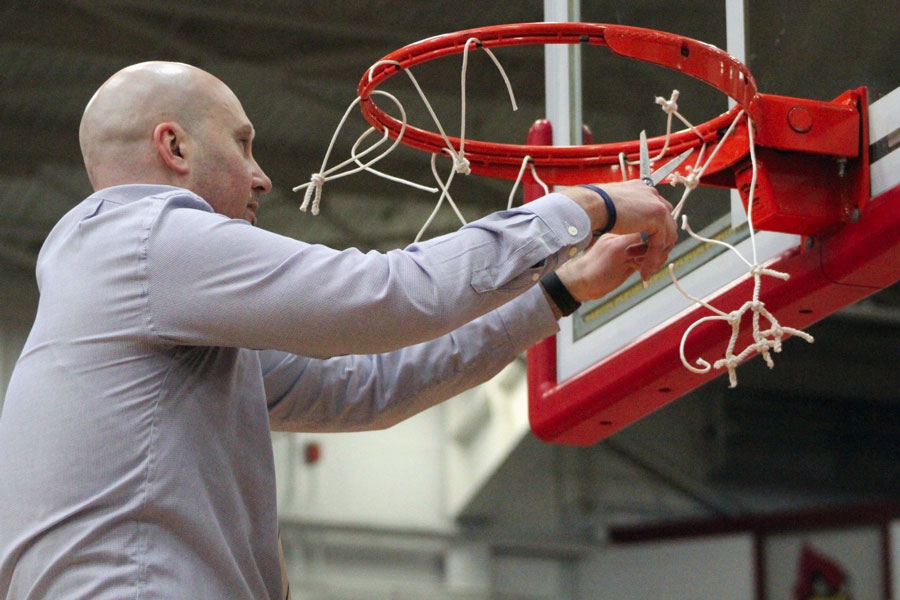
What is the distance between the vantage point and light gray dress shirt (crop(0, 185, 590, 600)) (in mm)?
1406

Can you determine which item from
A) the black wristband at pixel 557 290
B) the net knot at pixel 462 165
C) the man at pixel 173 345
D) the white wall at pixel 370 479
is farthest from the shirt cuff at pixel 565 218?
the white wall at pixel 370 479

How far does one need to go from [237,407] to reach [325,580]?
687 centimetres

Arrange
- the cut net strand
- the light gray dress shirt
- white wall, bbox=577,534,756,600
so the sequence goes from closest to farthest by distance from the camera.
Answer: the light gray dress shirt, the cut net strand, white wall, bbox=577,534,756,600

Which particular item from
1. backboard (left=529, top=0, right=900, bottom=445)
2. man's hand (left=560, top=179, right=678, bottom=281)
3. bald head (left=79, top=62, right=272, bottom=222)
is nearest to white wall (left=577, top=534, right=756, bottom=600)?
backboard (left=529, top=0, right=900, bottom=445)

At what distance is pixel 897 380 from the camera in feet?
26.9

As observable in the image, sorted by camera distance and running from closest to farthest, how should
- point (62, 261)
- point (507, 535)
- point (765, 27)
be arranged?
point (62, 261)
point (765, 27)
point (507, 535)

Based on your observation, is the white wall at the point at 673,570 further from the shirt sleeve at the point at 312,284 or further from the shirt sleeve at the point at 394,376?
the shirt sleeve at the point at 312,284

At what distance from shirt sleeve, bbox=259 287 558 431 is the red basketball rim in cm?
35

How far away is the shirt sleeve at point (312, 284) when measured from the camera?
1428 mm

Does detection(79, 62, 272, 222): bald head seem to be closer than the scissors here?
Yes

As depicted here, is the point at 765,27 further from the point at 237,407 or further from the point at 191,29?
the point at 191,29

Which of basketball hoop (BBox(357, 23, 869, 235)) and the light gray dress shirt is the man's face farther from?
basketball hoop (BBox(357, 23, 869, 235))

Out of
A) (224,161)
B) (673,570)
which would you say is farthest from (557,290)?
(673,570)

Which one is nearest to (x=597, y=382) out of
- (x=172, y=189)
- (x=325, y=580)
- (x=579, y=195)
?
(x=579, y=195)
